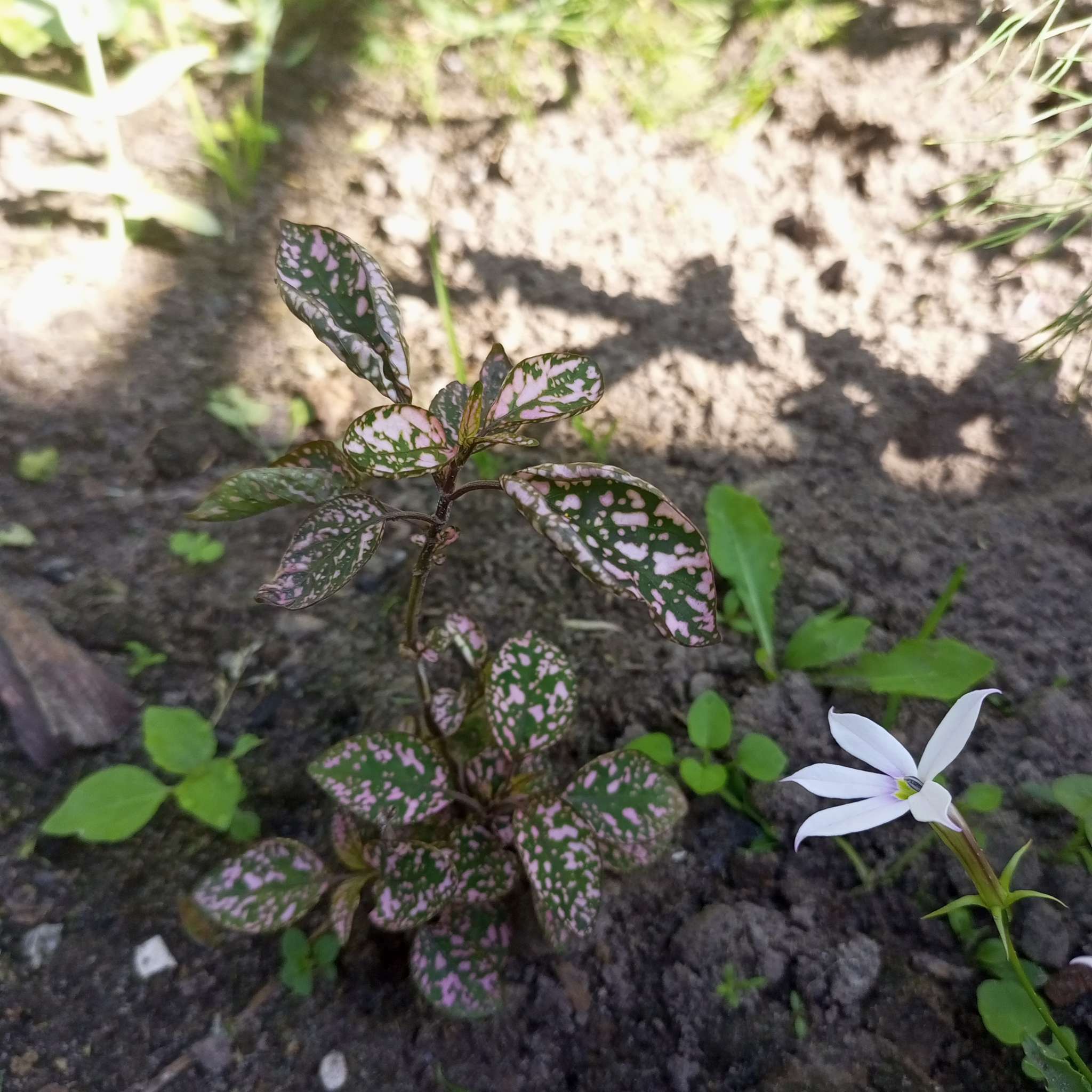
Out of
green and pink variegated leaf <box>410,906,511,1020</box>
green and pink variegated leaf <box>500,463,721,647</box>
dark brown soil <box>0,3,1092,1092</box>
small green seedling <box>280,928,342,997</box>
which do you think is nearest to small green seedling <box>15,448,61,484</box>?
dark brown soil <box>0,3,1092,1092</box>

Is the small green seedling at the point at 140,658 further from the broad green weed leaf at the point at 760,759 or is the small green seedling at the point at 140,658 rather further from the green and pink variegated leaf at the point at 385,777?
the broad green weed leaf at the point at 760,759

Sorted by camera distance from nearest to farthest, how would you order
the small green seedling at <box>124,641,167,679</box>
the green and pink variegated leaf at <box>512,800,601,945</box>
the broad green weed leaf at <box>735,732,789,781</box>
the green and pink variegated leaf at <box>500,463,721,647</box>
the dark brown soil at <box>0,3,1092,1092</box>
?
1. the green and pink variegated leaf at <box>500,463,721,647</box>
2. the green and pink variegated leaf at <box>512,800,601,945</box>
3. the dark brown soil at <box>0,3,1092,1092</box>
4. the broad green weed leaf at <box>735,732,789,781</box>
5. the small green seedling at <box>124,641,167,679</box>

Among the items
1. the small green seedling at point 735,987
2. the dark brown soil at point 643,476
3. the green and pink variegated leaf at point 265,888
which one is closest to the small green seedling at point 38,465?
the dark brown soil at point 643,476

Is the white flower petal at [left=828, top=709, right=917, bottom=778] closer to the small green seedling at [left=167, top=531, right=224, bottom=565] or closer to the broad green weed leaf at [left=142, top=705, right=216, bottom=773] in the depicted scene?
the broad green weed leaf at [left=142, top=705, right=216, bottom=773]

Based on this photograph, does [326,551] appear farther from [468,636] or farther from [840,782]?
[840,782]

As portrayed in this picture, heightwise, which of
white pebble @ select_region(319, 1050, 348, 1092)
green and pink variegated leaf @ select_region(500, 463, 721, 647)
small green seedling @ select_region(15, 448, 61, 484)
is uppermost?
small green seedling @ select_region(15, 448, 61, 484)

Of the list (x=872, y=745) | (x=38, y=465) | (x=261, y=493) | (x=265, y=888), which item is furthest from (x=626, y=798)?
(x=38, y=465)

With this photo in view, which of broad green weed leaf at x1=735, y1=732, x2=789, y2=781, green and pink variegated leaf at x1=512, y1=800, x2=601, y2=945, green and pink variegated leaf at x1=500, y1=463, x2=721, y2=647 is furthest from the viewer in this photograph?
broad green weed leaf at x1=735, y1=732, x2=789, y2=781
